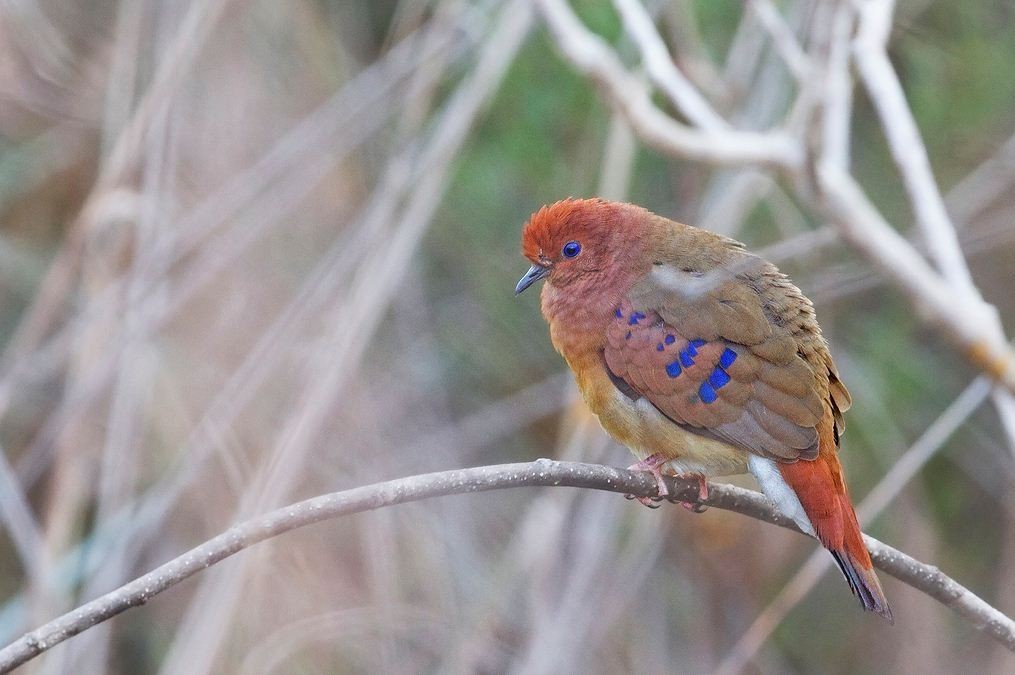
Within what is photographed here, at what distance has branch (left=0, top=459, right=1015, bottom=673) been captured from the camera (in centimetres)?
164

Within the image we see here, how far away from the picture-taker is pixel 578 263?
3.07 meters

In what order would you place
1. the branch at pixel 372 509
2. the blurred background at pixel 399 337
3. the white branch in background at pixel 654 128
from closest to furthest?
the branch at pixel 372 509
the white branch in background at pixel 654 128
the blurred background at pixel 399 337

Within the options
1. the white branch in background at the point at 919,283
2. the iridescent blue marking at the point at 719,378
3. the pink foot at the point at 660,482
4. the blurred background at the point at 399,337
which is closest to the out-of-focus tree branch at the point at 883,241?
the white branch in background at the point at 919,283

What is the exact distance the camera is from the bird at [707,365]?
263 centimetres

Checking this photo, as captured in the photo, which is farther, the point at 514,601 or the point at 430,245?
the point at 430,245

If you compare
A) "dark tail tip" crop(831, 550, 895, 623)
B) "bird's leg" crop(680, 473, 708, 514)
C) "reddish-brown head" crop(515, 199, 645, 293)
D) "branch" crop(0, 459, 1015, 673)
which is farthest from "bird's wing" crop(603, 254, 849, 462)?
"branch" crop(0, 459, 1015, 673)

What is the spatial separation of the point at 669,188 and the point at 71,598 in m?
2.61

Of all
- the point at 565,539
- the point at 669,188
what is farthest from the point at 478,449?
the point at 669,188

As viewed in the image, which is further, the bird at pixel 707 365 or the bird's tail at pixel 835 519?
Result: the bird at pixel 707 365

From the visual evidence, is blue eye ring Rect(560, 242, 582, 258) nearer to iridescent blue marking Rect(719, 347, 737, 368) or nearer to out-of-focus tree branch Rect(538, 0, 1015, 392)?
out-of-focus tree branch Rect(538, 0, 1015, 392)

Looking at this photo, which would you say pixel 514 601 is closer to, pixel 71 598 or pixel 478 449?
pixel 478 449

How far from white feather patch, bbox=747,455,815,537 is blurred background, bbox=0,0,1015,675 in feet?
1.02

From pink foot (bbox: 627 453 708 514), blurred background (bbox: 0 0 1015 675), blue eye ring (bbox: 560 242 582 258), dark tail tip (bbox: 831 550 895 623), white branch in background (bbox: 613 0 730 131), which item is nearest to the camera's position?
dark tail tip (bbox: 831 550 895 623)

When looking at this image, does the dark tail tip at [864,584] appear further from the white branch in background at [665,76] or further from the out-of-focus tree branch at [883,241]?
the white branch in background at [665,76]
